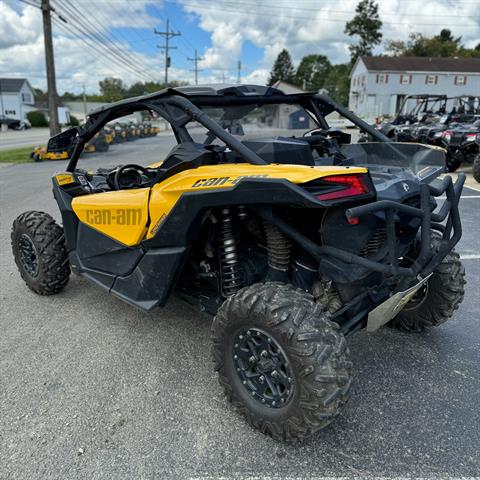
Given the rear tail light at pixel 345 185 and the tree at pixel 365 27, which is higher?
the tree at pixel 365 27

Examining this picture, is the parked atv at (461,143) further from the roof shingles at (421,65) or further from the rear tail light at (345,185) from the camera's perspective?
the roof shingles at (421,65)

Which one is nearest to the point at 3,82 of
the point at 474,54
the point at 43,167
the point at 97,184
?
the point at 43,167

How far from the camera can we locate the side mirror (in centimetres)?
402

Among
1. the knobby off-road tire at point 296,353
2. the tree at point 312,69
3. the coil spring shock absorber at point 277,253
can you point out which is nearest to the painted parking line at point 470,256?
the coil spring shock absorber at point 277,253

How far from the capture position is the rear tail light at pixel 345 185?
220 cm

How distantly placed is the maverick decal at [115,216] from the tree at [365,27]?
3082 inches

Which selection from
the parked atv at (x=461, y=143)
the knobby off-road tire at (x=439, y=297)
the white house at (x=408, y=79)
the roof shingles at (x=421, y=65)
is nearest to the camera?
the knobby off-road tire at (x=439, y=297)

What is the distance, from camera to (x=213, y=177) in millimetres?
2482

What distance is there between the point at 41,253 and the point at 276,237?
2.39 m

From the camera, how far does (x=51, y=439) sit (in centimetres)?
245

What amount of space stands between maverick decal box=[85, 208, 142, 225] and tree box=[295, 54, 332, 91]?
109 metres

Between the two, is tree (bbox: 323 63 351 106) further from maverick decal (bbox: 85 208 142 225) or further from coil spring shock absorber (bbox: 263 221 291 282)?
coil spring shock absorber (bbox: 263 221 291 282)

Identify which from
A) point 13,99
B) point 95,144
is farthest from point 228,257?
point 13,99

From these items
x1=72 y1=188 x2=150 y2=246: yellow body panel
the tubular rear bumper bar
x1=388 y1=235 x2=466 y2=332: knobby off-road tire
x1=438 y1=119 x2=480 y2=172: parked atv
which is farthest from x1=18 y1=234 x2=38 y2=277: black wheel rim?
x1=438 y1=119 x2=480 y2=172: parked atv
